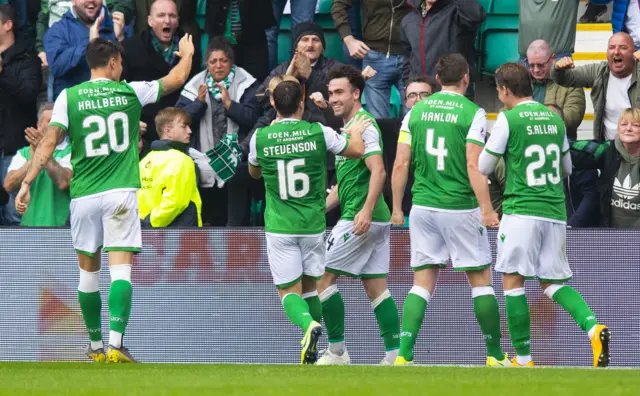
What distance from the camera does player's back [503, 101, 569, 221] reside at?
379 inches

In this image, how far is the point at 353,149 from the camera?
32.8ft

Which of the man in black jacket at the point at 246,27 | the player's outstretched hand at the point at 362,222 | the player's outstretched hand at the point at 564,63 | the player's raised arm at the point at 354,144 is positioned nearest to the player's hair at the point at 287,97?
the player's raised arm at the point at 354,144

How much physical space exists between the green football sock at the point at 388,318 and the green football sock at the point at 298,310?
103 cm

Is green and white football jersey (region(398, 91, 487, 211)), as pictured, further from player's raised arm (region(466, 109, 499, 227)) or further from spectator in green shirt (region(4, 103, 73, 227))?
spectator in green shirt (region(4, 103, 73, 227))

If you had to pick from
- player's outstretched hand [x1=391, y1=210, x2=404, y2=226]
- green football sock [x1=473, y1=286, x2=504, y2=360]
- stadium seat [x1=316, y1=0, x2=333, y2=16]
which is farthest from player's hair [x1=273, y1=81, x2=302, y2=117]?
stadium seat [x1=316, y1=0, x2=333, y2=16]

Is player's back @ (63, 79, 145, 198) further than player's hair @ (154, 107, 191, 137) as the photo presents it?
No

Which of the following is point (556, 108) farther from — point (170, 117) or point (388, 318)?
point (170, 117)

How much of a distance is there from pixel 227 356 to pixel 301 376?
10.6ft

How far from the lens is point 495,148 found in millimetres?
9594

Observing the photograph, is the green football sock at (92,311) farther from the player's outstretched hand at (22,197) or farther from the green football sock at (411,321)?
the green football sock at (411,321)

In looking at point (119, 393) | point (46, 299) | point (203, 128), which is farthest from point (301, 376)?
point (203, 128)

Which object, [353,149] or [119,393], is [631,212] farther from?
[119,393]

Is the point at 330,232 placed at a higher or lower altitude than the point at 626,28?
lower

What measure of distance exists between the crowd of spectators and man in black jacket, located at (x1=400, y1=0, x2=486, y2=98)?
0.5 inches
